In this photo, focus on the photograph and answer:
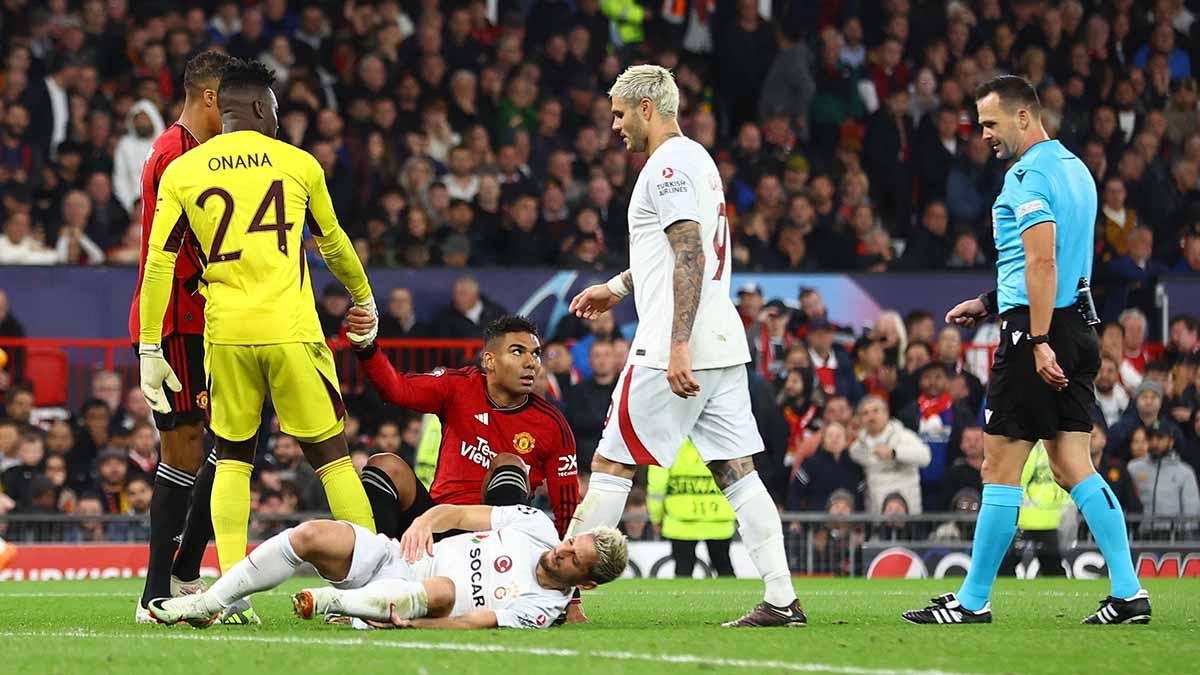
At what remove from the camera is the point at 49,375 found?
15.5 meters

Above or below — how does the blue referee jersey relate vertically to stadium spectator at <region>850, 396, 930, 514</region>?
above

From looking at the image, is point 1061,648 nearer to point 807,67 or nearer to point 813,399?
point 813,399

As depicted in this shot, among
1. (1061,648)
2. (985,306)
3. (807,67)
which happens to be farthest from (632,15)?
(1061,648)

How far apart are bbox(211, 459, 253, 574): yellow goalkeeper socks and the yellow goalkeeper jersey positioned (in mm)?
543

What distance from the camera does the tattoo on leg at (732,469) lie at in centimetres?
775

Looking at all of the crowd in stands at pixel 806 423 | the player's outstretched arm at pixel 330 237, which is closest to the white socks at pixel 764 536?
the player's outstretched arm at pixel 330 237

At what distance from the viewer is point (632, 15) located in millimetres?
21703

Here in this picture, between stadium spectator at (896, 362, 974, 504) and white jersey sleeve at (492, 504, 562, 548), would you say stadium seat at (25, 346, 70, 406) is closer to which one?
stadium spectator at (896, 362, 974, 504)

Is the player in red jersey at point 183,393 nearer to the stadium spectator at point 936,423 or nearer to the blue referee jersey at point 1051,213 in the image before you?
the blue referee jersey at point 1051,213

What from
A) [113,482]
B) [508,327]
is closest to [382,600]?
[508,327]

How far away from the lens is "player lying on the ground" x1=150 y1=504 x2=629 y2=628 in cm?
709

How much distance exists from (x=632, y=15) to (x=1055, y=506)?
964 cm

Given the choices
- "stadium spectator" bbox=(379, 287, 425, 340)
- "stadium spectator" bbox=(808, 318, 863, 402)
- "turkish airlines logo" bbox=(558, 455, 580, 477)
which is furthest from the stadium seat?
"turkish airlines logo" bbox=(558, 455, 580, 477)

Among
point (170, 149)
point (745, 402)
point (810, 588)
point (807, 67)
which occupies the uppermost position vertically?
point (807, 67)
